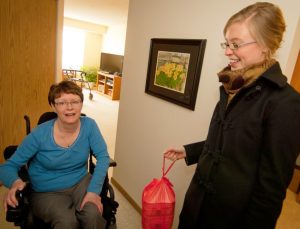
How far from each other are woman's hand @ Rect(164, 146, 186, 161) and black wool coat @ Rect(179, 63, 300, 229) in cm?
27

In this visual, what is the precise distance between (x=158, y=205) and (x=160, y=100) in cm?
86

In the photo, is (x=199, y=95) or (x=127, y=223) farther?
(x=127, y=223)

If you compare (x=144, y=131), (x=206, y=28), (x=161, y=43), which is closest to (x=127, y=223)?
(x=144, y=131)

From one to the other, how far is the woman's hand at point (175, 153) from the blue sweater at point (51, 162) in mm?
427

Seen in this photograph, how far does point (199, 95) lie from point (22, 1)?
1.92 meters

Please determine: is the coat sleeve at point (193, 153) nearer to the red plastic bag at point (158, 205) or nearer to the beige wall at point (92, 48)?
the red plastic bag at point (158, 205)

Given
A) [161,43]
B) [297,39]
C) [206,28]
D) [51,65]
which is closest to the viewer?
[297,39]

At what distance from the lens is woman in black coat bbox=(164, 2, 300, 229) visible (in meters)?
0.76

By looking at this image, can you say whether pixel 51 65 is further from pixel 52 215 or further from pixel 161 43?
pixel 52 215

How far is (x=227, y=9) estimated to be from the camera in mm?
1300

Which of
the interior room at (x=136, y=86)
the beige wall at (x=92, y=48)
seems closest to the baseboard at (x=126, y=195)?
the interior room at (x=136, y=86)

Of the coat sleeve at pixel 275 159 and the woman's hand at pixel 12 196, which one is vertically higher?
the coat sleeve at pixel 275 159

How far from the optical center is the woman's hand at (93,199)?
1271mm

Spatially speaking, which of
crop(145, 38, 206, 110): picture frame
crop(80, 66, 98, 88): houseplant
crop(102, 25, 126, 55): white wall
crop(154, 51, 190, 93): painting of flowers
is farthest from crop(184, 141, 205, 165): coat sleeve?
crop(80, 66, 98, 88): houseplant
